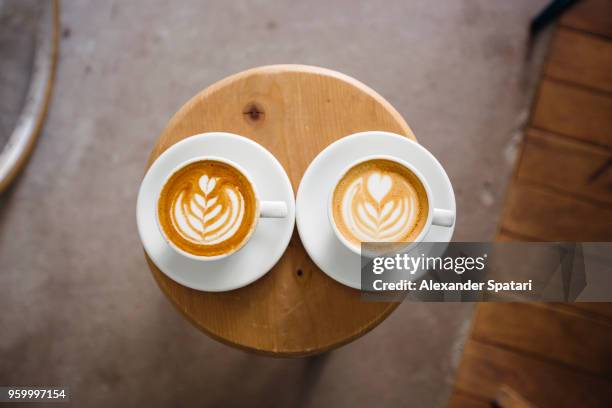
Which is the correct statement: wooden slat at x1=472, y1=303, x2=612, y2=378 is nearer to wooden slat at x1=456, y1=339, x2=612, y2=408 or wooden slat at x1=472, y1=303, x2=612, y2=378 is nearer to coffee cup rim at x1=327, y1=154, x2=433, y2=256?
wooden slat at x1=456, y1=339, x2=612, y2=408

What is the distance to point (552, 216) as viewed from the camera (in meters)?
1.69

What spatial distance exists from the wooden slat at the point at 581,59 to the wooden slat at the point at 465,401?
1249mm

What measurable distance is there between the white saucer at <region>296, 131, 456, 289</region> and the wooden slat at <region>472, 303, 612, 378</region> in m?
0.85

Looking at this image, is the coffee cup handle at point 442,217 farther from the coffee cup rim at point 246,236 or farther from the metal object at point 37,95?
the metal object at point 37,95

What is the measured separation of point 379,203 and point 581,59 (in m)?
1.34

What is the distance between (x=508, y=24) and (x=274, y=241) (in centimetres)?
141

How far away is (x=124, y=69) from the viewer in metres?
1.72

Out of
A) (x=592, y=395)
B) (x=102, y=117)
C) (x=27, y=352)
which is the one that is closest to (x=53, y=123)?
(x=102, y=117)

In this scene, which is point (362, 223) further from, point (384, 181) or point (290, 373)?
point (290, 373)

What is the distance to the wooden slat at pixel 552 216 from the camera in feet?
5.52

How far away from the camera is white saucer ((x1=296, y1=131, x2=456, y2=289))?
0.97m

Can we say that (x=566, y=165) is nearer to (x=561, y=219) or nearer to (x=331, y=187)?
(x=561, y=219)

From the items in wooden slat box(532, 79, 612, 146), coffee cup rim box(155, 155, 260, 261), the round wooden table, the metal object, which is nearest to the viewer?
coffee cup rim box(155, 155, 260, 261)

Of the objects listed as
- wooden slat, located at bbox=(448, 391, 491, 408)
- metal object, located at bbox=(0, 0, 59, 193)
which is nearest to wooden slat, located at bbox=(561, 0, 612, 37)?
wooden slat, located at bbox=(448, 391, 491, 408)
